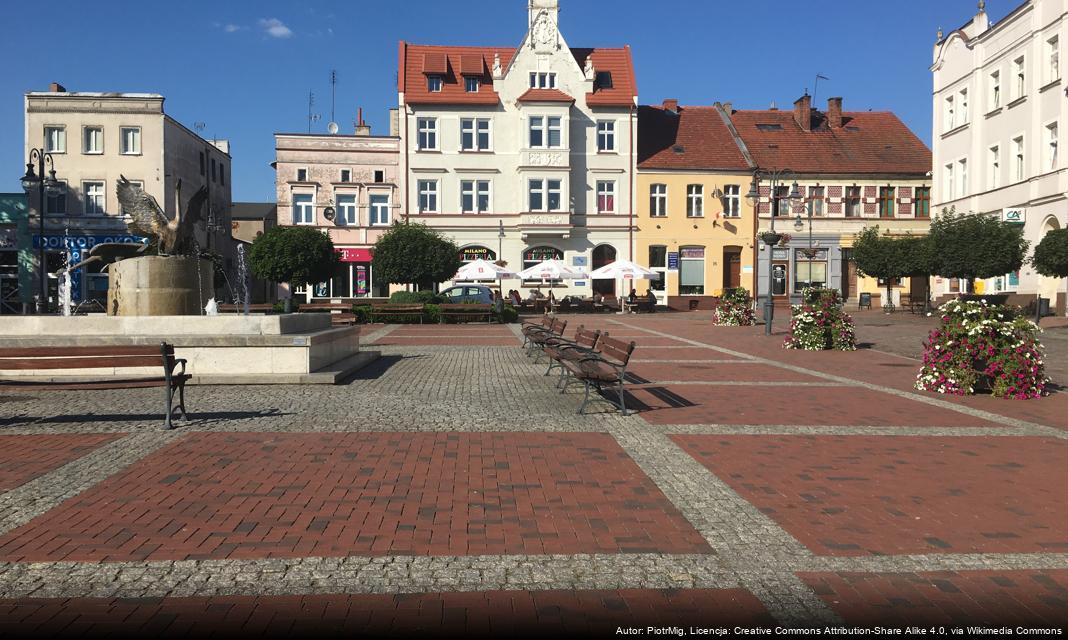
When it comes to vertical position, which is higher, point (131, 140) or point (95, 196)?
point (131, 140)

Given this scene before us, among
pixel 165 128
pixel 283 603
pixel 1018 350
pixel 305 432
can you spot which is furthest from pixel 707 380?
pixel 165 128

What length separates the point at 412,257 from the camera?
35906 mm

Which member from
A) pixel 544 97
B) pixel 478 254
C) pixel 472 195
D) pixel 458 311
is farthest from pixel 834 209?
pixel 458 311

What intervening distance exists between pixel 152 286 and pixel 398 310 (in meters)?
16.7

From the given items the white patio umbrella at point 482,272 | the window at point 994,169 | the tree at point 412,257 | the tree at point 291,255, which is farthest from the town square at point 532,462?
the tree at point 291,255

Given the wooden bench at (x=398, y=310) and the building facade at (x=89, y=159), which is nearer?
the wooden bench at (x=398, y=310)

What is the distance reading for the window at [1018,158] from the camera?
33250 millimetres

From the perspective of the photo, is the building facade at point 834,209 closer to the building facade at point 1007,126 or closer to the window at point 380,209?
the building facade at point 1007,126

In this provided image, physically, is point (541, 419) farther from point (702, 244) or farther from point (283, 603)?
point (702, 244)

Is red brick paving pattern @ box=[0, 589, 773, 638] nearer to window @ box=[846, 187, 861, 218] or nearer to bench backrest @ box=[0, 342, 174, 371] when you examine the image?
bench backrest @ box=[0, 342, 174, 371]

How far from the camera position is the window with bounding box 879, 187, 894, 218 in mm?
46656

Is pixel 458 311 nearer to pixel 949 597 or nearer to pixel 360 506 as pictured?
pixel 360 506

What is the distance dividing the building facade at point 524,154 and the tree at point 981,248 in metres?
18.6

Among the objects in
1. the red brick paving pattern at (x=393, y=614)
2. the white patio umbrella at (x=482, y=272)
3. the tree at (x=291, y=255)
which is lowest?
the red brick paving pattern at (x=393, y=614)
